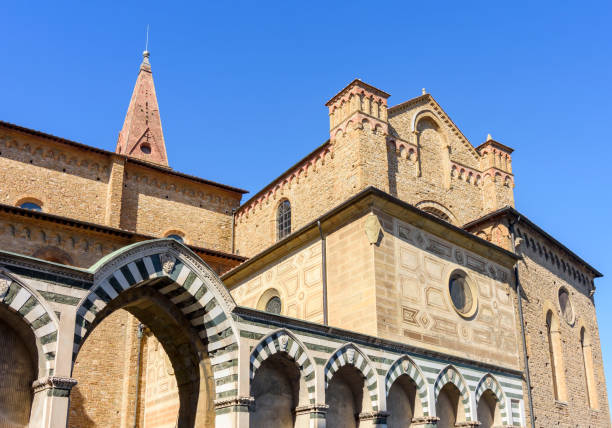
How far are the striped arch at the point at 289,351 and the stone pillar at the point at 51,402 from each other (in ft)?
11.1

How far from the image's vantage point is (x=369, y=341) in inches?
515

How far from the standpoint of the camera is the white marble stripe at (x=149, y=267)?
1027 cm

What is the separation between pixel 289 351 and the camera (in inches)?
461

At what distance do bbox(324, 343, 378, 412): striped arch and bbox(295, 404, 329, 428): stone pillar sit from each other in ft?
2.65

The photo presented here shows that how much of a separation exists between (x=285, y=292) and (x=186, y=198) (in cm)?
840

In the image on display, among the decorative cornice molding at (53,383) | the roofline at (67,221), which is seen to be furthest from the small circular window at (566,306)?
the decorative cornice molding at (53,383)

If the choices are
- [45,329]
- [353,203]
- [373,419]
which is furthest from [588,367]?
[45,329]

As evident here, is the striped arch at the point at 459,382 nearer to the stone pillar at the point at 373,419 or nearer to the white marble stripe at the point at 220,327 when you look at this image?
the stone pillar at the point at 373,419

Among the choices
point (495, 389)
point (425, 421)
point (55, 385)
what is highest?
point (495, 389)

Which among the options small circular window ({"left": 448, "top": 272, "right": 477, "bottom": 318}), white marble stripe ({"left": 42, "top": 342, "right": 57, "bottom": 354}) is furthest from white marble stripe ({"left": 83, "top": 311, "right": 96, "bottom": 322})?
small circular window ({"left": 448, "top": 272, "right": 477, "bottom": 318})

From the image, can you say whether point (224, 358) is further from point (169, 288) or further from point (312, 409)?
point (312, 409)

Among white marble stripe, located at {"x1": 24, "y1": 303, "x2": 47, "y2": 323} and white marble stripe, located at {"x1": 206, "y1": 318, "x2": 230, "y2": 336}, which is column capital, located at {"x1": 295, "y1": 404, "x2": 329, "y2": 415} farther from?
white marble stripe, located at {"x1": 24, "y1": 303, "x2": 47, "y2": 323}

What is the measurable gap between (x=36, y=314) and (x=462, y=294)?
1119 centimetres

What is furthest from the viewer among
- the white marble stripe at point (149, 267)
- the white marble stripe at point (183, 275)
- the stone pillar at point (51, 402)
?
the white marble stripe at point (183, 275)
